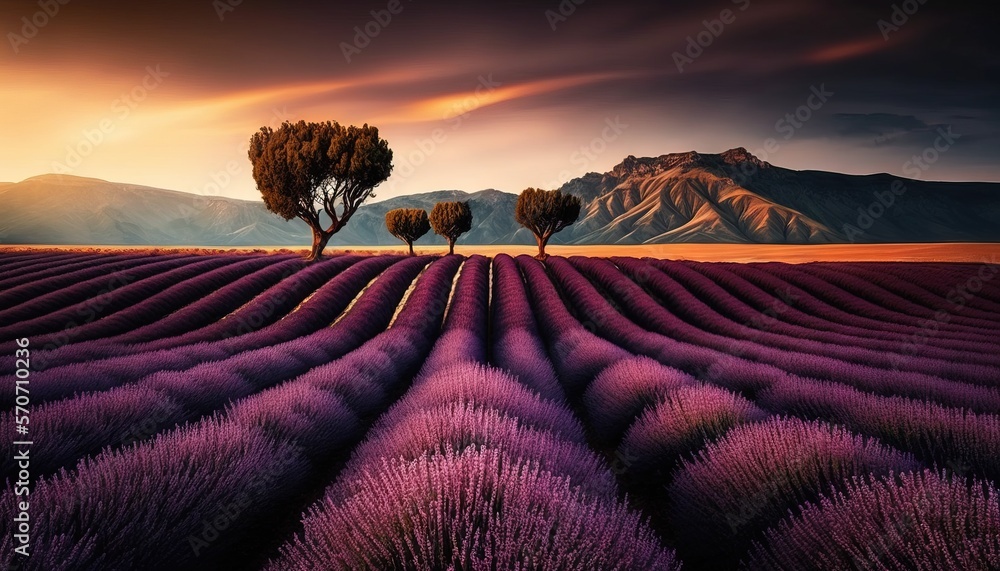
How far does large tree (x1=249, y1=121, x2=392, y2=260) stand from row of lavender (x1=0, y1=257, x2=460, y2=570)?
69.1 feet

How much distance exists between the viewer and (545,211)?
41156 millimetres

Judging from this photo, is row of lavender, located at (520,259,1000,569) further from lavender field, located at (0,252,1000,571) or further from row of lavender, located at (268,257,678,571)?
row of lavender, located at (268,257,678,571)

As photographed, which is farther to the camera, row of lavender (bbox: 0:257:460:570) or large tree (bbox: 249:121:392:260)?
large tree (bbox: 249:121:392:260)

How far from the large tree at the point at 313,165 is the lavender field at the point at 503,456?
15510 mm

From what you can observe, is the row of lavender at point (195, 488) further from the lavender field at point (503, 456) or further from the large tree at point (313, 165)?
the large tree at point (313, 165)

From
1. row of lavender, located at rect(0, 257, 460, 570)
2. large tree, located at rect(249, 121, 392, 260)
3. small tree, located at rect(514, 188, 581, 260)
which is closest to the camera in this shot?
row of lavender, located at rect(0, 257, 460, 570)

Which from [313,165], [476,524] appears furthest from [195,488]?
[313,165]

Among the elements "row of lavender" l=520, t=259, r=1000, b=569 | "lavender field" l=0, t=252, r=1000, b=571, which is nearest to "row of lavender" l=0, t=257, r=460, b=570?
"lavender field" l=0, t=252, r=1000, b=571

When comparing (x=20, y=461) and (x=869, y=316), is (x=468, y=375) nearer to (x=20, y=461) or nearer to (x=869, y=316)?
(x=20, y=461)

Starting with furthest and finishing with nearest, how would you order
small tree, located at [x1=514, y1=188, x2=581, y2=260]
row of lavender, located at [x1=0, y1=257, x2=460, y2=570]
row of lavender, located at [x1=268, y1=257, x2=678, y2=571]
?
small tree, located at [x1=514, y1=188, x2=581, y2=260] → row of lavender, located at [x1=0, y1=257, x2=460, y2=570] → row of lavender, located at [x1=268, y1=257, x2=678, y2=571]

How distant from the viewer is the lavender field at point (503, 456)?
5.48 feet

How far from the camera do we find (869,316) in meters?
13.4

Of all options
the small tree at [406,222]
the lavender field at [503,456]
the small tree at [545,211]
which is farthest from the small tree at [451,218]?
the lavender field at [503,456]

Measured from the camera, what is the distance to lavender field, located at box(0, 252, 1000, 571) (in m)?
1.67
